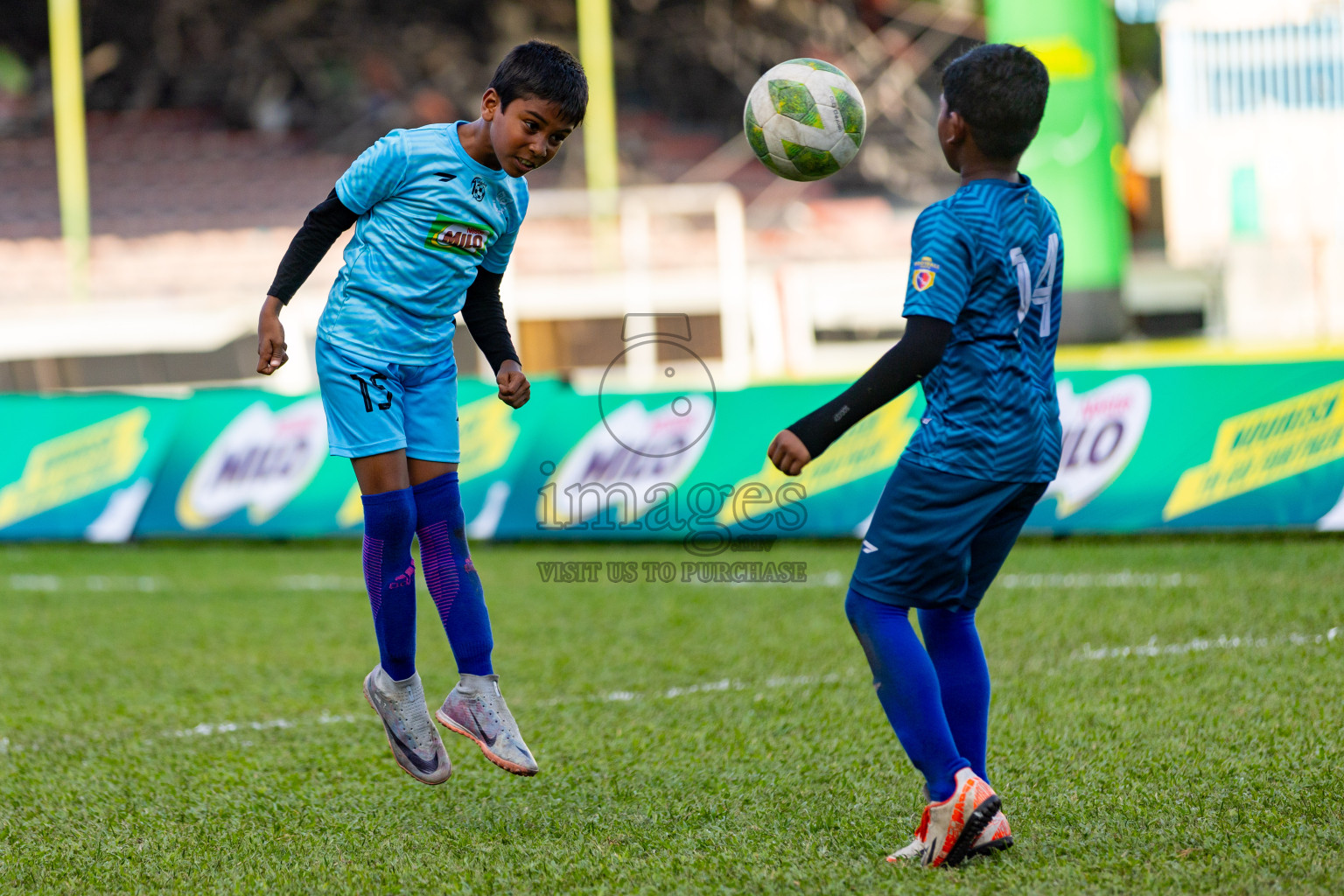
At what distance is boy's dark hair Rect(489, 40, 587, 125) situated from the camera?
11.0ft

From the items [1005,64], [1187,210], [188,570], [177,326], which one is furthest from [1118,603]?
[1187,210]

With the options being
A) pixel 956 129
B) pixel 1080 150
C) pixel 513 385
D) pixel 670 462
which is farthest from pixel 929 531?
pixel 1080 150

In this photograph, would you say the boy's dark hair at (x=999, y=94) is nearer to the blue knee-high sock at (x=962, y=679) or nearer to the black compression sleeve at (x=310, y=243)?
the blue knee-high sock at (x=962, y=679)

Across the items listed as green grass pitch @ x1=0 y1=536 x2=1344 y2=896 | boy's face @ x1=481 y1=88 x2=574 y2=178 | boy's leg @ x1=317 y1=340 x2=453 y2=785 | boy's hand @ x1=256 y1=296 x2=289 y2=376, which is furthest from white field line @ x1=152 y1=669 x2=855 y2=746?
boy's face @ x1=481 y1=88 x2=574 y2=178

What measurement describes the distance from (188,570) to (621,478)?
108 inches

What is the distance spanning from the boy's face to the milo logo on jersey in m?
0.18

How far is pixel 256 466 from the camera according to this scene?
930cm

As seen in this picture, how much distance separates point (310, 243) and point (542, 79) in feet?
2.40

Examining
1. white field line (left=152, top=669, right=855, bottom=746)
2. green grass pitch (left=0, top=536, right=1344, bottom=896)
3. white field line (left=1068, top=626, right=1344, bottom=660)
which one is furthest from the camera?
white field line (left=1068, top=626, right=1344, bottom=660)

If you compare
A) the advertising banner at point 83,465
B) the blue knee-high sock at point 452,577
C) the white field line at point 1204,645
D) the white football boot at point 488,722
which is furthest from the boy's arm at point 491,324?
the advertising banner at point 83,465

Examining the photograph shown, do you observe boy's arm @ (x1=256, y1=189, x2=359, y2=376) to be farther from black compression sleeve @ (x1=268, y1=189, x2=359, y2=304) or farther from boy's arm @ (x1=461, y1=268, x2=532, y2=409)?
boy's arm @ (x1=461, y1=268, x2=532, y2=409)

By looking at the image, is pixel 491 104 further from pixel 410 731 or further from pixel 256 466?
pixel 256 466

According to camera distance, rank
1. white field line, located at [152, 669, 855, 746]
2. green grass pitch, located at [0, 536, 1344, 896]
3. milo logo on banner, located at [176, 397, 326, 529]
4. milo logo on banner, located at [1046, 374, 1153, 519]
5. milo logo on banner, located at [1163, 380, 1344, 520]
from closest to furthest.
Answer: green grass pitch, located at [0, 536, 1344, 896] < white field line, located at [152, 669, 855, 746] < milo logo on banner, located at [1163, 380, 1344, 520] < milo logo on banner, located at [1046, 374, 1153, 519] < milo logo on banner, located at [176, 397, 326, 529]

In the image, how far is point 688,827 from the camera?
11.1 ft
